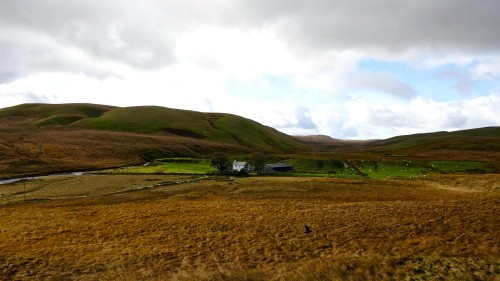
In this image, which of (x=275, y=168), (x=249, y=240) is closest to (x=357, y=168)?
(x=275, y=168)

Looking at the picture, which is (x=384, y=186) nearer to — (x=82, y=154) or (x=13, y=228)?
(x=13, y=228)

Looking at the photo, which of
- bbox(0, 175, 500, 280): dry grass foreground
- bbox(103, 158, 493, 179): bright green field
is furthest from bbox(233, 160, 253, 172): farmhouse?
bbox(0, 175, 500, 280): dry grass foreground

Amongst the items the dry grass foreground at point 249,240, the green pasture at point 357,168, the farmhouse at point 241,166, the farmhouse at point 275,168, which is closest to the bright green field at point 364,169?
the green pasture at point 357,168

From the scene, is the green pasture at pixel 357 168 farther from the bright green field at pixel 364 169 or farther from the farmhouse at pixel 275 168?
the farmhouse at pixel 275 168

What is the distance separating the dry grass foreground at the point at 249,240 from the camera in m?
18.6

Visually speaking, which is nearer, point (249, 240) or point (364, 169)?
point (249, 240)

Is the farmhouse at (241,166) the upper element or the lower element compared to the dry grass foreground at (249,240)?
upper

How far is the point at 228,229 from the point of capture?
33.6 metres

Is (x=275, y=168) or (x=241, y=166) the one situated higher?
(x=241, y=166)

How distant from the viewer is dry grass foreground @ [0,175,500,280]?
61.2 ft

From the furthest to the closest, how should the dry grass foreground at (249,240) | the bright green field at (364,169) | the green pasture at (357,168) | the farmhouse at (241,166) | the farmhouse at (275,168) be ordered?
the farmhouse at (241,166) → the farmhouse at (275,168) → the green pasture at (357,168) → the bright green field at (364,169) → the dry grass foreground at (249,240)

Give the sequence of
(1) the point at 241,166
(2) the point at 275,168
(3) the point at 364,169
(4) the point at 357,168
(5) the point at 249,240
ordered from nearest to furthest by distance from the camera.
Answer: (5) the point at 249,240 → (3) the point at 364,169 → (2) the point at 275,168 → (4) the point at 357,168 → (1) the point at 241,166

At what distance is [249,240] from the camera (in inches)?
1155

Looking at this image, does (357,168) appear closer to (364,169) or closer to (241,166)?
(364,169)
